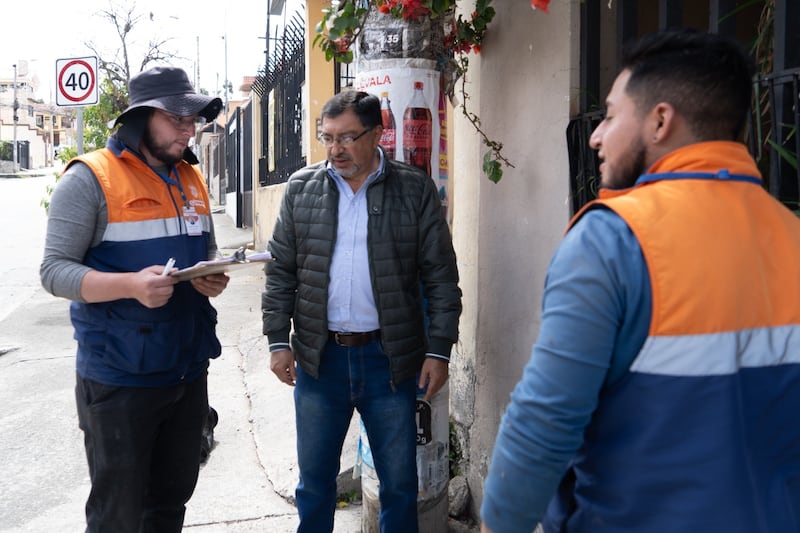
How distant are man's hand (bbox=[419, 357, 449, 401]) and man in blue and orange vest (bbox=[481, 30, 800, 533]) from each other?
1537 millimetres

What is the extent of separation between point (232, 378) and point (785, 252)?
17.6 ft

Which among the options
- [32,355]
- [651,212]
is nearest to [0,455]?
[32,355]

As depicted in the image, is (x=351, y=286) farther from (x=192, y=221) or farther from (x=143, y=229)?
(x=143, y=229)

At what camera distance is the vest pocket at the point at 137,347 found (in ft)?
8.15

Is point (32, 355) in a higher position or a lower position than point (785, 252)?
lower

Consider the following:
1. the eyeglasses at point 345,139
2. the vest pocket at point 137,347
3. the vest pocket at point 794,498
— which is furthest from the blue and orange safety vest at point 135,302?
the vest pocket at point 794,498

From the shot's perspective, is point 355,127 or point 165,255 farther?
point 355,127

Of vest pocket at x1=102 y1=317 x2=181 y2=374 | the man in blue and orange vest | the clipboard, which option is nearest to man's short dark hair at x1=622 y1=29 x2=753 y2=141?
the man in blue and orange vest

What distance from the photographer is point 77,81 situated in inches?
320

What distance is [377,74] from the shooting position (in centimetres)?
323

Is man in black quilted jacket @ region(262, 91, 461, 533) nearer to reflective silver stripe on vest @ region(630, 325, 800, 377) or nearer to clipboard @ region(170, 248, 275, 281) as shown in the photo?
clipboard @ region(170, 248, 275, 281)

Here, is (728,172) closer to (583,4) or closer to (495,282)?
(583,4)

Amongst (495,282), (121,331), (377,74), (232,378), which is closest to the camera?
A: (121,331)

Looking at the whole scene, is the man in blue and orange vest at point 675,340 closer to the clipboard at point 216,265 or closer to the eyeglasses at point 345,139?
the clipboard at point 216,265
